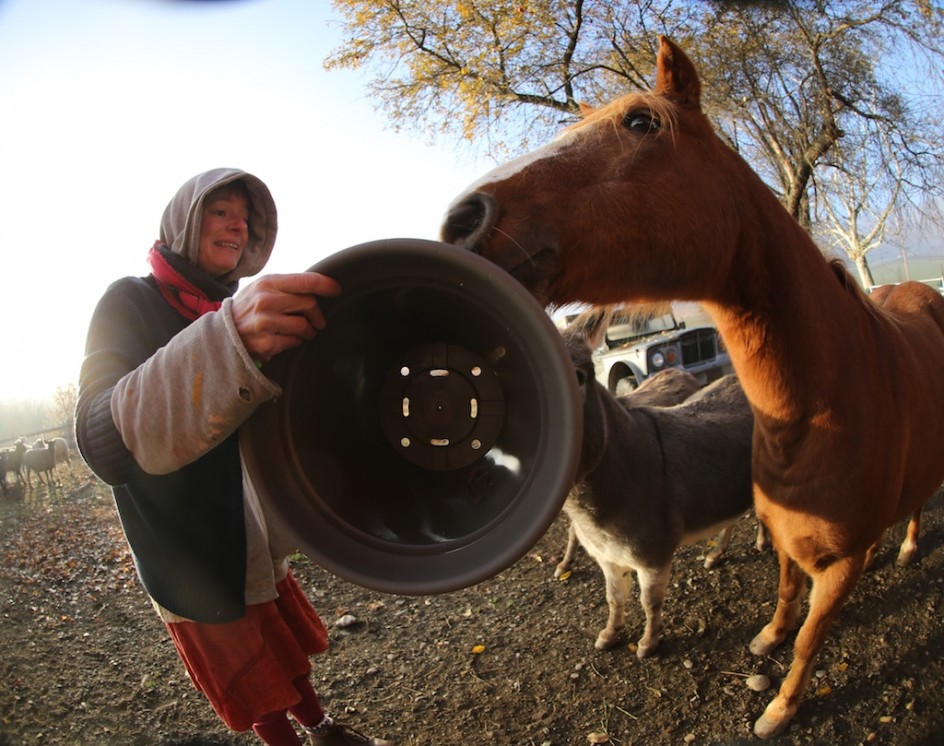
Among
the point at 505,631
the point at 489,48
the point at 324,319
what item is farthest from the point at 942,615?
the point at 489,48

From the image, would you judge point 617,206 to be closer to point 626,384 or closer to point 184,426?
point 184,426

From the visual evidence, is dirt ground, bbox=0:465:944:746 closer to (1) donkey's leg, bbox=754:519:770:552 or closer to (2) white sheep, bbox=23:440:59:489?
(1) donkey's leg, bbox=754:519:770:552

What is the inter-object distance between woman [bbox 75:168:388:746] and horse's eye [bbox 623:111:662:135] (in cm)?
122

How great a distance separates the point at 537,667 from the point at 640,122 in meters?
3.35

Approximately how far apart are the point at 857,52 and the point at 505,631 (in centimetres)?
1113

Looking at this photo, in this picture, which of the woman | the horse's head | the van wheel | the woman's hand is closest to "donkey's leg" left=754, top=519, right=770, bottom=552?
the horse's head

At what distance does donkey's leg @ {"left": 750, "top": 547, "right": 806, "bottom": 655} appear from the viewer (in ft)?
11.1

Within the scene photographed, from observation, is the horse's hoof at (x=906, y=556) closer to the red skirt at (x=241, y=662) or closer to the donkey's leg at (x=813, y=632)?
the donkey's leg at (x=813, y=632)

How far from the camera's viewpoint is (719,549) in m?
4.91

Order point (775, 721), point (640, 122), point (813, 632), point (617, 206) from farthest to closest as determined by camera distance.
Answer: point (775, 721) → point (813, 632) → point (640, 122) → point (617, 206)

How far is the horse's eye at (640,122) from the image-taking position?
6.58ft

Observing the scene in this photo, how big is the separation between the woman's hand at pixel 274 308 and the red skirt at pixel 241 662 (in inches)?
51.7

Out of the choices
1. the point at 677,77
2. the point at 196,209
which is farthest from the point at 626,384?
the point at 196,209

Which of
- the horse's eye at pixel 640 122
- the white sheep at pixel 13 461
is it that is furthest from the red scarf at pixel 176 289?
the white sheep at pixel 13 461
